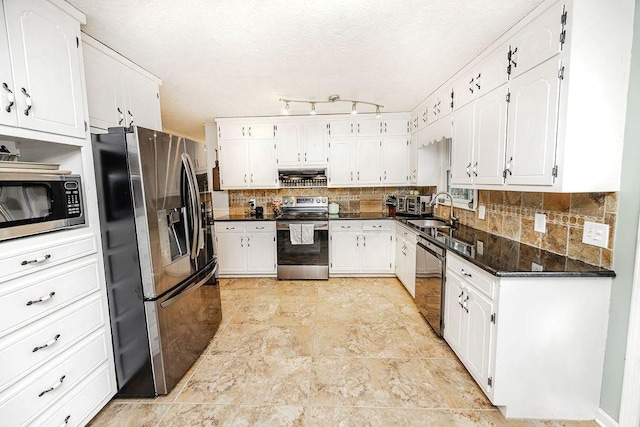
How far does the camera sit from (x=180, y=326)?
6.40ft

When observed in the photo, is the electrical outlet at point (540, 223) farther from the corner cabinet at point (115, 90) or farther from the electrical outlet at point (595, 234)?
the corner cabinet at point (115, 90)

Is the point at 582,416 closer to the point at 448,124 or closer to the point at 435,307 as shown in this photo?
the point at 435,307

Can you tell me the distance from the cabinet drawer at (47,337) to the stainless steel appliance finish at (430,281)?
2.50 m

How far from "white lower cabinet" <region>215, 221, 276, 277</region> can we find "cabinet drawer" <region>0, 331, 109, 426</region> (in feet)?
7.68

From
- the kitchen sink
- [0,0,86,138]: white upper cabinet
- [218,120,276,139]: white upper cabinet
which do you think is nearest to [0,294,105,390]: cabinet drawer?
[0,0,86,138]: white upper cabinet

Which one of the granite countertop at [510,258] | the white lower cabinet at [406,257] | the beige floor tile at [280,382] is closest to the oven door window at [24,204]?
the beige floor tile at [280,382]

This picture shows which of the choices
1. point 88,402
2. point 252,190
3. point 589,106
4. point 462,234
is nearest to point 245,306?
point 88,402

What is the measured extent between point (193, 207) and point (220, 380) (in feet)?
4.33

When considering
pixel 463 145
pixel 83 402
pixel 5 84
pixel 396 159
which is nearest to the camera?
pixel 5 84

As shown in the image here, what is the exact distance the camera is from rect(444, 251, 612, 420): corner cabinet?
1.50 meters

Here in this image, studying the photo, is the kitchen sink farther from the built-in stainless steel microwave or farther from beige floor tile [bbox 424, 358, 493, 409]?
the built-in stainless steel microwave

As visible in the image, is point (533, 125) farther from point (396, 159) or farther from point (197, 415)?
point (197, 415)

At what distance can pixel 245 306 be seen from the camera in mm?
3141

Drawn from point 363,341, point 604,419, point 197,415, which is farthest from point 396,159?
point 197,415
